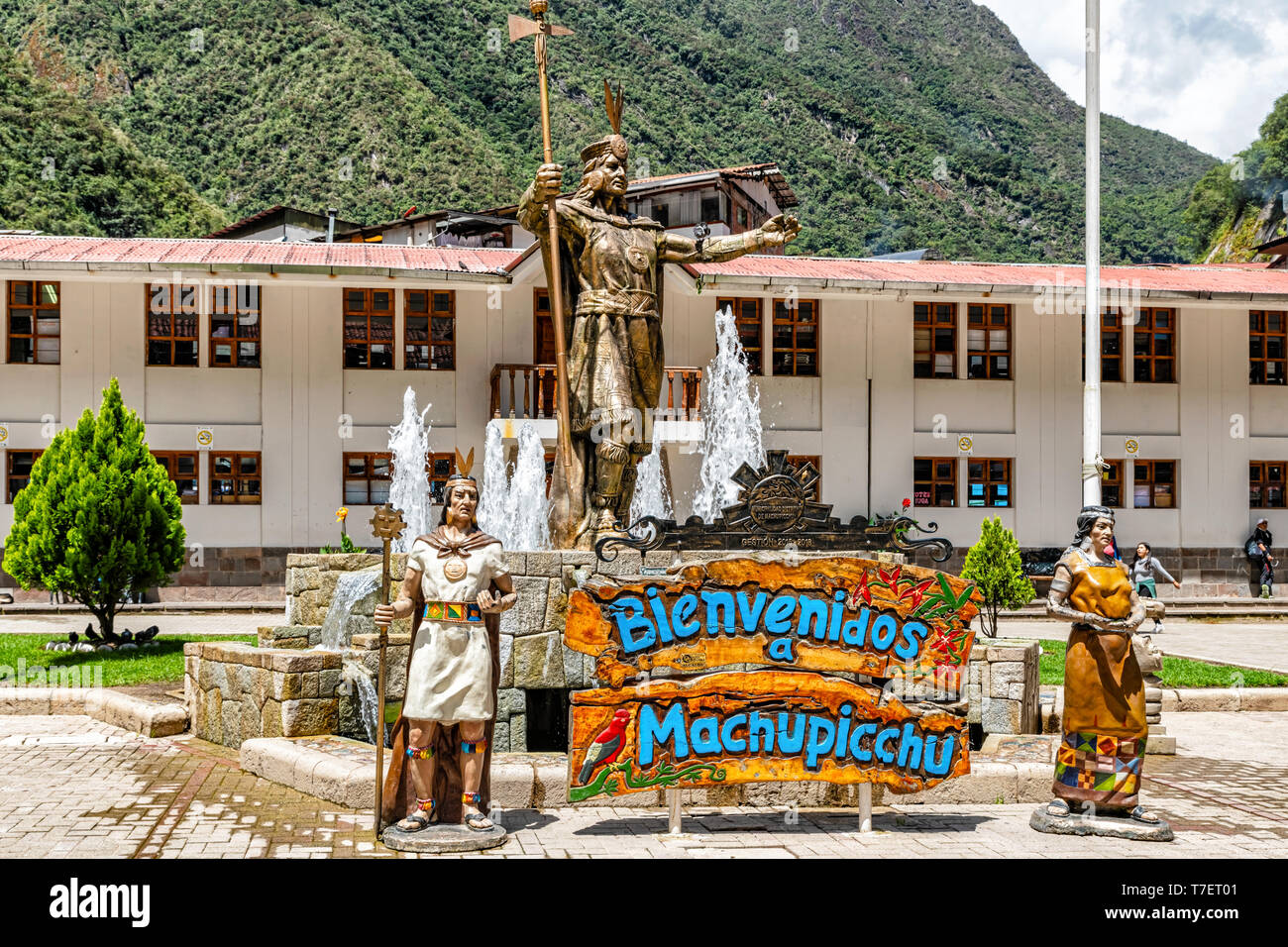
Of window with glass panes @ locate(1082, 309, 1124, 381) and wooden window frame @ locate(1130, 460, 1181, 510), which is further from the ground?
window with glass panes @ locate(1082, 309, 1124, 381)

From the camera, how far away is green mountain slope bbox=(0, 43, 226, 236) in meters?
41.8

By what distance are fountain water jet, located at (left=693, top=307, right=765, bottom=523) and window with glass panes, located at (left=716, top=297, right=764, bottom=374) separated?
181 mm

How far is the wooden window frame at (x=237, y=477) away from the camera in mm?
23891

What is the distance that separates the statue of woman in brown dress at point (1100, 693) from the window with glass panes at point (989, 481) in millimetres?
19679

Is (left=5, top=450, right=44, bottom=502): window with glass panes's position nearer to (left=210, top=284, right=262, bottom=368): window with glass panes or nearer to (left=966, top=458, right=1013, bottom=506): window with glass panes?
(left=210, top=284, right=262, bottom=368): window with glass panes

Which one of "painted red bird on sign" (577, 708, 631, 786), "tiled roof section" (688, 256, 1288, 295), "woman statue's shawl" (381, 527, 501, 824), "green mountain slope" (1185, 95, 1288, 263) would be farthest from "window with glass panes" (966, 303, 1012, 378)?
"green mountain slope" (1185, 95, 1288, 263)

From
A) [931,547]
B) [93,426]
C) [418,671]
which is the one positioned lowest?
[418,671]

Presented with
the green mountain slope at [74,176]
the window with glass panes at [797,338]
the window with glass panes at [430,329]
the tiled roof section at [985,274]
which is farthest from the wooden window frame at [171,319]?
the green mountain slope at [74,176]

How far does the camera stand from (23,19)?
63.9m

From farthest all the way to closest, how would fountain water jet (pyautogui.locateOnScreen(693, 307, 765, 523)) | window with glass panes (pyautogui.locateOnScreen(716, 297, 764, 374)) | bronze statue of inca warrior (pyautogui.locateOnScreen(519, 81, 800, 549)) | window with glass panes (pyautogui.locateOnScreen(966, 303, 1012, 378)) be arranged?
window with glass panes (pyautogui.locateOnScreen(966, 303, 1012, 378)) < window with glass panes (pyautogui.locateOnScreen(716, 297, 764, 374)) < fountain water jet (pyautogui.locateOnScreen(693, 307, 765, 523)) < bronze statue of inca warrior (pyautogui.locateOnScreen(519, 81, 800, 549))

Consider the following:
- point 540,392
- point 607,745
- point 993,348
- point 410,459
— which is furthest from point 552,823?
point 993,348

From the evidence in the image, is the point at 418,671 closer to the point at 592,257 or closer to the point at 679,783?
the point at 679,783
